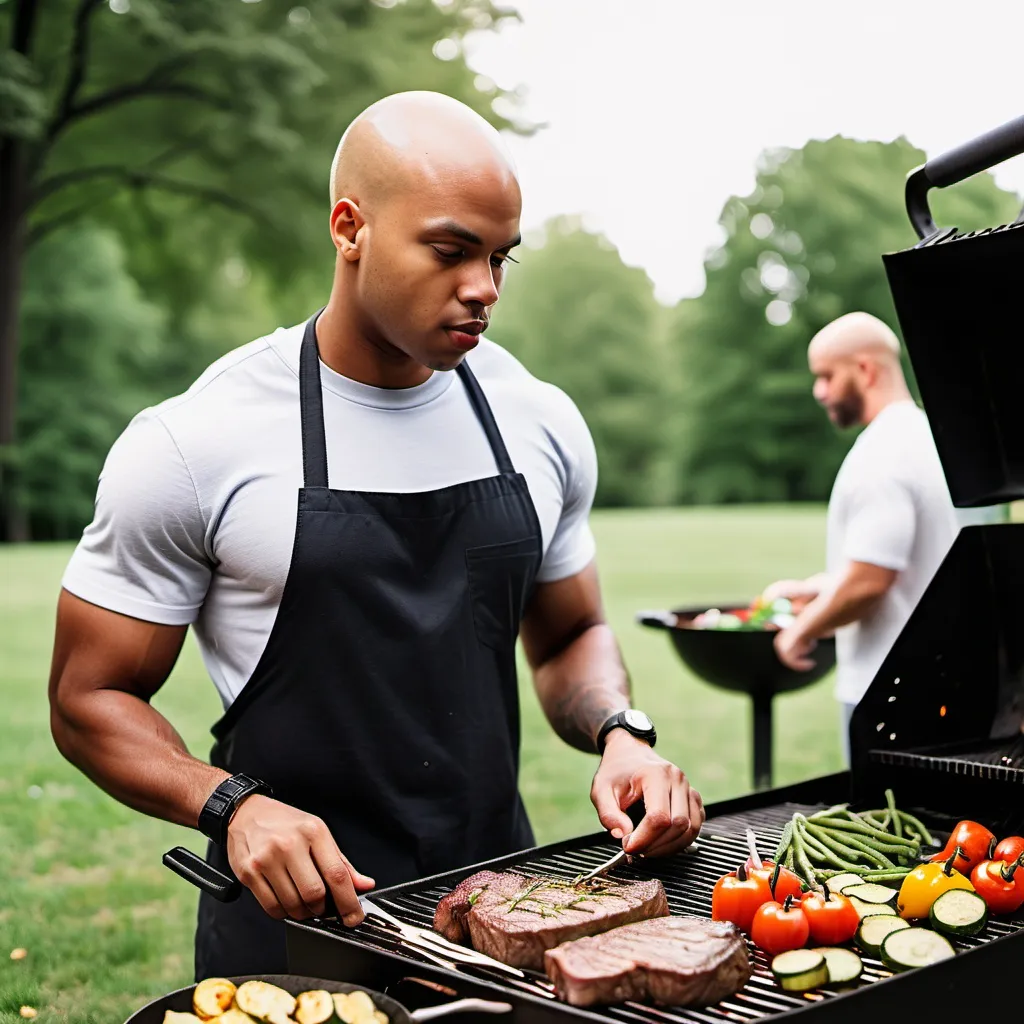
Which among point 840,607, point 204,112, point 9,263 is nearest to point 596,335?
point 204,112

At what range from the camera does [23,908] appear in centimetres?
515

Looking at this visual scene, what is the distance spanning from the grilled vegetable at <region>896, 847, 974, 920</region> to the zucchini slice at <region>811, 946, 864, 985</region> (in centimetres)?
21

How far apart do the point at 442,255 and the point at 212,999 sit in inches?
48.1

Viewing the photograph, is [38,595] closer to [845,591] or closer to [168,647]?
[845,591]

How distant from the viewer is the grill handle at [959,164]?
240 centimetres

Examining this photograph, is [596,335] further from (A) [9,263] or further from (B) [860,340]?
(B) [860,340]

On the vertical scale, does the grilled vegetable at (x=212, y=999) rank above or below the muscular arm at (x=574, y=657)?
below

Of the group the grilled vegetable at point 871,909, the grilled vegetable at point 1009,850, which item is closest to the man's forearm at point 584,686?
the grilled vegetable at point 871,909

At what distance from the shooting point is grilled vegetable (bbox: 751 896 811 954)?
74.0 inches

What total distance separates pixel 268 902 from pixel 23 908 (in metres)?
3.71

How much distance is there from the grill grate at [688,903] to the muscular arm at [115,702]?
475mm

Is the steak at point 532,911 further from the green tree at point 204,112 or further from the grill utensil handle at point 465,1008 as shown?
the green tree at point 204,112

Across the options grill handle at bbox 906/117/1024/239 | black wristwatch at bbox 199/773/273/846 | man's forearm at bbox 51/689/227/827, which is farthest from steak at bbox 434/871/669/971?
grill handle at bbox 906/117/1024/239

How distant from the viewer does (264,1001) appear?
5.25ft
